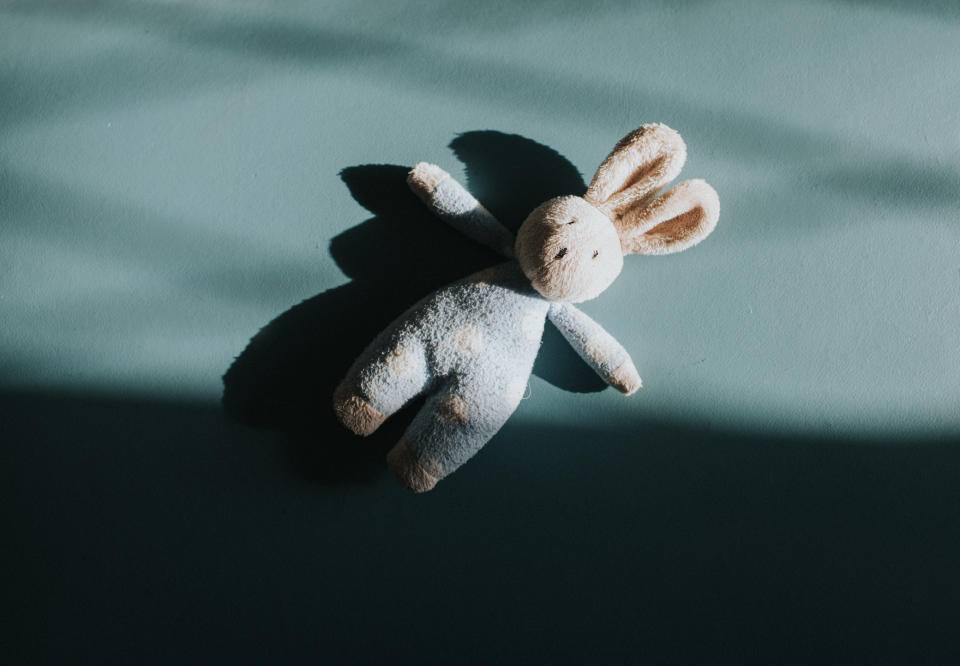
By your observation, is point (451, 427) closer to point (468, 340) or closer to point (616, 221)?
point (468, 340)

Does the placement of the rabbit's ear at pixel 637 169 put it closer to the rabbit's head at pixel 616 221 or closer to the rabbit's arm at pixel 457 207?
the rabbit's head at pixel 616 221

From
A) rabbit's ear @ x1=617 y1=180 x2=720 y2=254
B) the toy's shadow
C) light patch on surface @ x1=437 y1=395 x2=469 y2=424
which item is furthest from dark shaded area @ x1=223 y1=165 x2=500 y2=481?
rabbit's ear @ x1=617 y1=180 x2=720 y2=254

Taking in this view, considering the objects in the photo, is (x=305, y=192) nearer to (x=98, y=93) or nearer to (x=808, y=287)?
(x=98, y=93)

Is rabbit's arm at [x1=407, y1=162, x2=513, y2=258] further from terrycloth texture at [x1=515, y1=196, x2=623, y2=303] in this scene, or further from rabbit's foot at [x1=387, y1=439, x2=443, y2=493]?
rabbit's foot at [x1=387, y1=439, x2=443, y2=493]

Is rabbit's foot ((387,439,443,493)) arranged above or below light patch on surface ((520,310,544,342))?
below

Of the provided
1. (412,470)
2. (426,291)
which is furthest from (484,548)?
(426,291)

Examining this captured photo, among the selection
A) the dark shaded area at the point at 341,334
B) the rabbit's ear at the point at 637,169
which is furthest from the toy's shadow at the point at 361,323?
the rabbit's ear at the point at 637,169
